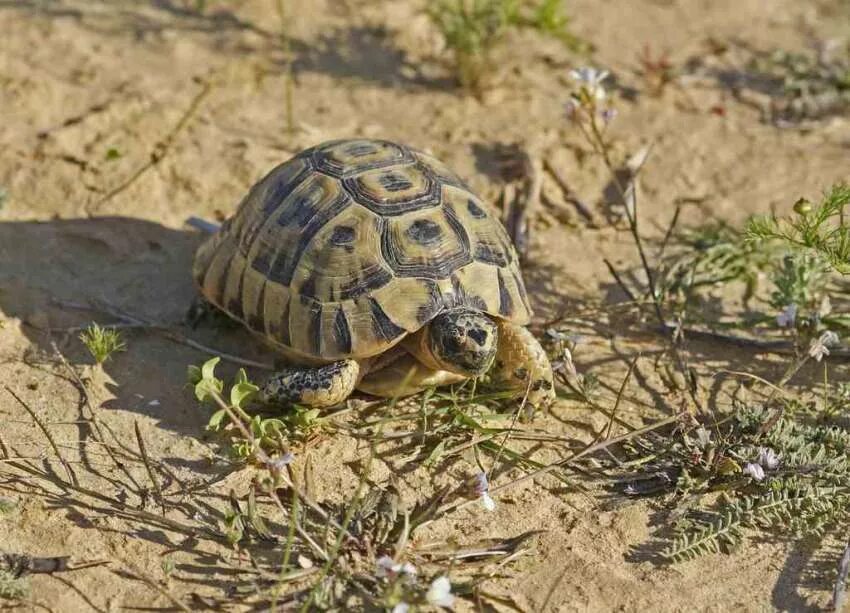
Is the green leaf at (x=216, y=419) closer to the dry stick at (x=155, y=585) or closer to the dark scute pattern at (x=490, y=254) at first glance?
the dry stick at (x=155, y=585)

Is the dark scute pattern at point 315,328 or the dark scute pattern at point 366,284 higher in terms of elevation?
the dark scute pattern at point 366,284

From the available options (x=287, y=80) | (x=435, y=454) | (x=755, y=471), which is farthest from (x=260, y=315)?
(x=287, y=80)

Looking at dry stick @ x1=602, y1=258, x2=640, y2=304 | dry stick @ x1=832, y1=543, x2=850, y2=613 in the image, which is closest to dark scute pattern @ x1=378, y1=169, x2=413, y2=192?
dry stick @ x1=602, y1=258, x2=640, y2=304

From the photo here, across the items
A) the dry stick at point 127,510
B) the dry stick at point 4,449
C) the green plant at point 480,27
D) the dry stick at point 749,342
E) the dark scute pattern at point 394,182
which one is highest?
the green plant at point 480,27

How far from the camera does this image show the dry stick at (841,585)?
11.5 ft

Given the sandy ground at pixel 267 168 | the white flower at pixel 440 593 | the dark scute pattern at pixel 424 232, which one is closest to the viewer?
the white flower at pixel 440 593

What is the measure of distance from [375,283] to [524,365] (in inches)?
29.5

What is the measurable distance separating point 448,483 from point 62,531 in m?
1.49

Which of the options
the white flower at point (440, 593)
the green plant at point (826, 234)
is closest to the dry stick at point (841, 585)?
the green plant at point (826, 234)

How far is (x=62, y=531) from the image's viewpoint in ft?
12.0

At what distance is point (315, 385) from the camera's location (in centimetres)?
411

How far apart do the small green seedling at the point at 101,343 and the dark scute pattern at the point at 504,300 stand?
67.7 inches

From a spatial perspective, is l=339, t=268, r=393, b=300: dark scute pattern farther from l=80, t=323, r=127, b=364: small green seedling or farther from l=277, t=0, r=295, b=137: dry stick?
l=277, t=0, r=295, b=137: dry stick

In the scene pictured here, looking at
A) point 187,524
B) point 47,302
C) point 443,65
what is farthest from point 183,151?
point 187,524
